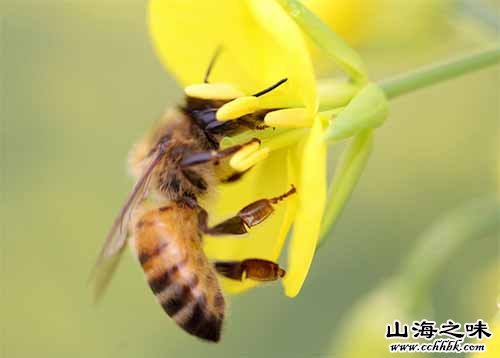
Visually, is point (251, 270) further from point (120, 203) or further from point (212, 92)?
point (120, 203)

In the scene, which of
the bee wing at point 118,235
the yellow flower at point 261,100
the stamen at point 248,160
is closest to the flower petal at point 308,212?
the yellow flower at point 261,100

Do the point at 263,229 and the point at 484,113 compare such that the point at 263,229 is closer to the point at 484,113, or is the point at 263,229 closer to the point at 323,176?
the point at 323,176

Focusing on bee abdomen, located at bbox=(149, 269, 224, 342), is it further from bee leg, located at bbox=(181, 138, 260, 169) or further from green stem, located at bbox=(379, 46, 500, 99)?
green stem, located at bbox=(379, 46, 500, 99)

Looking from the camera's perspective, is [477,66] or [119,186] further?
[119,186]

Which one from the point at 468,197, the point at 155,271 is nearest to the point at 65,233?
the point at 468,197

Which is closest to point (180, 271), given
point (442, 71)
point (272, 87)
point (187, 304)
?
point (187, 304)

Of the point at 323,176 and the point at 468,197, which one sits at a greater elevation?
the point at 468,197
